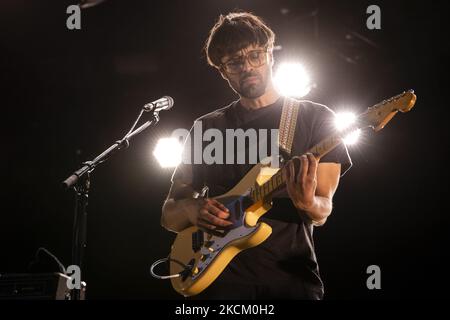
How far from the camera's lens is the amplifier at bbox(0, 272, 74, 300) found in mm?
2150

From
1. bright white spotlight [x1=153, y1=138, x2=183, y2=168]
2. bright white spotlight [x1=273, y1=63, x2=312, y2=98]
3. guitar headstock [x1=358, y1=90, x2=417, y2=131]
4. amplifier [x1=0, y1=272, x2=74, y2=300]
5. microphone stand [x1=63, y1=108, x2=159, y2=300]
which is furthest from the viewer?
bright white spotlight [x1=273, y1=63, x2=312, y2=98]

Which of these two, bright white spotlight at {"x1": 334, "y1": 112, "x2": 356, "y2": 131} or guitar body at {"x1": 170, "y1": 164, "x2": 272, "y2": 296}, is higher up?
bright white spotlight at {"x1": 334, "y1": 112, "x2": 356, "y2": 131}

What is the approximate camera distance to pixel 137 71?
4.71 meters

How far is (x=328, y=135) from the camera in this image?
2086 millimetres

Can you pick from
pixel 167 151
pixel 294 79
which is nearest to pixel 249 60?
pixel 167 151

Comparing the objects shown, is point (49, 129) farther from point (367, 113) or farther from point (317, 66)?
point (367, 113)

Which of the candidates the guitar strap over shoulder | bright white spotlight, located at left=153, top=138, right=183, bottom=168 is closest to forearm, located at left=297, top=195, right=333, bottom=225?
the guitar strap over shoulder

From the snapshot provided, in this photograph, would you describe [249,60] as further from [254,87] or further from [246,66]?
[254,87]

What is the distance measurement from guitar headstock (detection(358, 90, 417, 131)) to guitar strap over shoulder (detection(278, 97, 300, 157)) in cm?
30

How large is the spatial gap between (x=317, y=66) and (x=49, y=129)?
2.50 meters

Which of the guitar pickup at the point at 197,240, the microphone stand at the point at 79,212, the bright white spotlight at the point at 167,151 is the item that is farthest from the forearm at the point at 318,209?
the bright white spotlight at the point at 167,151

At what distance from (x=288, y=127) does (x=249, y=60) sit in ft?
1.37

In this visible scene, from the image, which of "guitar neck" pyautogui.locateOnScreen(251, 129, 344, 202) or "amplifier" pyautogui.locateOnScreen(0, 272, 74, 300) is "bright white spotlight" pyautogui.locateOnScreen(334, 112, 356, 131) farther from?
"amplifier" pyautogui.locateOnScreen(0, 272, 74, 300)

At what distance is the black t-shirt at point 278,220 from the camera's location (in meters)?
1.95
